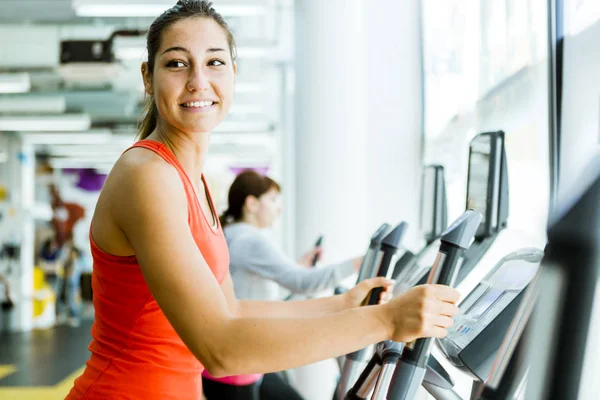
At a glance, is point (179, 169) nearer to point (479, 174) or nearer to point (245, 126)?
point (479, 174)

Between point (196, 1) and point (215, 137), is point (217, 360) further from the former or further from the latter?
point (215, 137)

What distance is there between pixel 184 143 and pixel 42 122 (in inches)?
409

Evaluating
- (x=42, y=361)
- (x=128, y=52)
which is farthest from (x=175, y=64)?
(x=42, y=361)

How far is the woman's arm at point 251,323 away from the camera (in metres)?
1.07

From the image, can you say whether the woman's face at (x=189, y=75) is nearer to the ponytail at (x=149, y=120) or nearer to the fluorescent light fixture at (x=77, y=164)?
the ponytail at (x=149, y=120)

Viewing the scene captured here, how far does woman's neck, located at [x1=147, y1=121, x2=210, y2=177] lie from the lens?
1.46 meters

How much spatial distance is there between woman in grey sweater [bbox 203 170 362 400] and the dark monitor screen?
102 centimetres

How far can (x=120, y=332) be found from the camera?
1358 mm

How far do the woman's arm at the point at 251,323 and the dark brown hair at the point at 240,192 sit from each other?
2.11 metres

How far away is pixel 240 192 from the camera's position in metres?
3.29

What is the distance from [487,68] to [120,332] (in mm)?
1737

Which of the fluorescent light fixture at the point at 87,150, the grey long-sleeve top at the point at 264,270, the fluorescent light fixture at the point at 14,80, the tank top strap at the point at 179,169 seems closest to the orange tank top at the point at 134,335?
the tank top strap at the point at 179,169

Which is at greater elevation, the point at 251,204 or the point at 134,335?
the point at 251,204

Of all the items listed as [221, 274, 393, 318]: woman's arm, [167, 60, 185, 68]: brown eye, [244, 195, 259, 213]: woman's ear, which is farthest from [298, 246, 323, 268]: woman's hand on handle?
[167, 60, 185, 68]: brown eye
